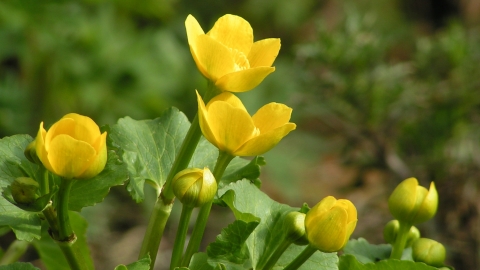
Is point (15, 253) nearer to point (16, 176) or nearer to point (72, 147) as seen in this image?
point (16, 176)

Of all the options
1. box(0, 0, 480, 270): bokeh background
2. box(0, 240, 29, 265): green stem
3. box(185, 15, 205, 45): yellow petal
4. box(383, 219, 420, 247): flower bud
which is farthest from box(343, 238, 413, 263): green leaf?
box(0, 0, 480, 270): bokeh background

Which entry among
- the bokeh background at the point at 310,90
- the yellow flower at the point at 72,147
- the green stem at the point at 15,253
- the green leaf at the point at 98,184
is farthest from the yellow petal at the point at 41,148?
the bokeh background at the point at 310,90

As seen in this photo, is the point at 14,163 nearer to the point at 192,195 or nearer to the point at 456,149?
the point at 192,195

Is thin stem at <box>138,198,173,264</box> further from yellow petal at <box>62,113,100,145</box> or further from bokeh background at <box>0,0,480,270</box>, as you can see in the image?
bokeh background at <box>0,0,480,270</box>

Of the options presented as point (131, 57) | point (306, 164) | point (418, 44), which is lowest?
point (306, 164)

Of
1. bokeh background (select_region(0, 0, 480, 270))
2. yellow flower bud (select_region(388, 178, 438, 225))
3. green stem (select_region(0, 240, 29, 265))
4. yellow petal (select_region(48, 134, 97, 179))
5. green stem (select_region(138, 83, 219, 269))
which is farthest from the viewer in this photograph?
bokeh background (select_region(0, 0, 480, 270))

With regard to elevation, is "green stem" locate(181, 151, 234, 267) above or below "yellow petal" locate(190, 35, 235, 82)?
below

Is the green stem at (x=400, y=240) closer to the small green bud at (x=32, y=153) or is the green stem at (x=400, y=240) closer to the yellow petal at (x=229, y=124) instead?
the yellow petal at (x=229, y=124)

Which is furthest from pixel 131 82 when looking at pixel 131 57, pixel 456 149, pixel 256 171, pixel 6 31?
pixel 256 171
